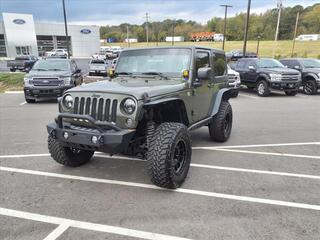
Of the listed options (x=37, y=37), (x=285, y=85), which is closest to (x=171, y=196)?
(x=285, y=85)

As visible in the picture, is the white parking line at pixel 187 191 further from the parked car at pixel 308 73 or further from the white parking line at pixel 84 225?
the parked car at pixel 308 73

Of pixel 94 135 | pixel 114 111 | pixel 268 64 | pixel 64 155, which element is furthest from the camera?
pixel 268 64

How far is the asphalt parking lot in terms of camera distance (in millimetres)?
3057

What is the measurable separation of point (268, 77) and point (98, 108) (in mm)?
11720

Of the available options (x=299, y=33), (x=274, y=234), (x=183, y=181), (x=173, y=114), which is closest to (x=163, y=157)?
(x=183, y=181)

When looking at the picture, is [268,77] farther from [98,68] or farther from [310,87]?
[98,68]

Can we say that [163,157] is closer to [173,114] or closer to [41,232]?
[173,114]

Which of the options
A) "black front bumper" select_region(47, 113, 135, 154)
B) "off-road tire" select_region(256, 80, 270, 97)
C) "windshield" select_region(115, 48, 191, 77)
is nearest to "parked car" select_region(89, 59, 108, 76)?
"off-road tire" select_region(256, 80, 270, 97)

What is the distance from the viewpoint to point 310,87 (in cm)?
1495

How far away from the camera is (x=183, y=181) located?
415 centimetres

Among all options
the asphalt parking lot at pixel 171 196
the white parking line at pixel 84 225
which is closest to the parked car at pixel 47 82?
the asphalt parking lot at pixel 171 196

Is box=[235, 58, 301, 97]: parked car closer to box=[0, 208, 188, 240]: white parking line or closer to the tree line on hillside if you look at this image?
box=[0, 208, 188, 240]: white parking line

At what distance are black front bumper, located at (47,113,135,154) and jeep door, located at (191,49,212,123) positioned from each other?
64.7 inches

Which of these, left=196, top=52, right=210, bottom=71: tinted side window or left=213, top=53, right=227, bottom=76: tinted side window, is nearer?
left=196, top=52, right=210, bottom=71: tinted side window
